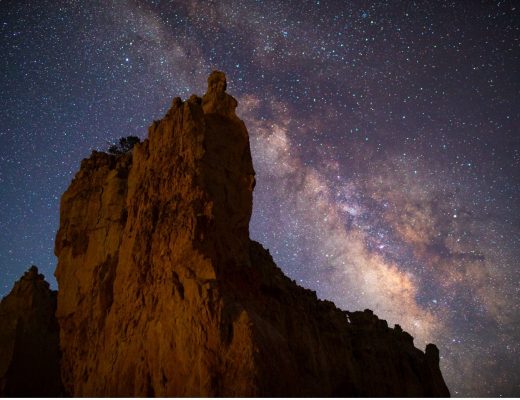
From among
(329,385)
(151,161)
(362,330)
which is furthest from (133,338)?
(362,330)

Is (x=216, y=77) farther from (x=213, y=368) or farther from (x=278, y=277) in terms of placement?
(x=213, y=368)

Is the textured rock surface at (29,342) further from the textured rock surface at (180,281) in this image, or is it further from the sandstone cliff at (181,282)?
the textured rock surface at (180,281)

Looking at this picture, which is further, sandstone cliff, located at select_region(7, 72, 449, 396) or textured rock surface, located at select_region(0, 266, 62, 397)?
textured rock surface, located at select_region(0, 266, 62, 397)

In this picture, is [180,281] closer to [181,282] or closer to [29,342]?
[181,282]

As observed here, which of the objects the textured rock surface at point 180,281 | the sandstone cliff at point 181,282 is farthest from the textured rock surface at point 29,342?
the textured rock surface at point 180,281

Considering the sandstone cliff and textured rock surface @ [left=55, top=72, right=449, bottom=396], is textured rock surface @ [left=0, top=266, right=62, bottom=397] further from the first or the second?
textured rock surface @ [left=55, top=72, right=449, bottom=396]

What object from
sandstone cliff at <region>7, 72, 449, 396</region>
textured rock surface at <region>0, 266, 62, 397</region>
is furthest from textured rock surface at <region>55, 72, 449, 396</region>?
textured rock surface at <region>0, 266, 62, 397</region>

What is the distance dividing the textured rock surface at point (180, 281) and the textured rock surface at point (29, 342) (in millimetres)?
2694

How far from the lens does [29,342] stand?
25.5 meters

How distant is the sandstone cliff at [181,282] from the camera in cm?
1620

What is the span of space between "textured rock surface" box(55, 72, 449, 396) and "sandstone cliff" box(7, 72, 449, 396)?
0.20 ft

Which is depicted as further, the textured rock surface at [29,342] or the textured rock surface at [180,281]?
the textured rock surface at [29,342]

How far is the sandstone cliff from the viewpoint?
16203 mm

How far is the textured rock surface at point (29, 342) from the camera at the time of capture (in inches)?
955
